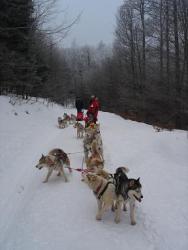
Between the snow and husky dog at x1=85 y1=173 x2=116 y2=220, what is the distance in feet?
0.81

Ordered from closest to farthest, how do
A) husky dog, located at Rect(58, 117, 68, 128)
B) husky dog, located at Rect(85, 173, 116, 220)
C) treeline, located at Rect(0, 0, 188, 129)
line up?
husky dog, located at Rect(85, 173, 116, 220) → treeline, located at Rect(0, 0, 188, 129) → husky dog, located at Rect(58, 117, 68, 128)

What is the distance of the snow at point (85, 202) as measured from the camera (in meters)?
5.44

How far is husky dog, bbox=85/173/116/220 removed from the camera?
5.76m

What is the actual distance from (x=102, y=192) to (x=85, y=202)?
1336mm

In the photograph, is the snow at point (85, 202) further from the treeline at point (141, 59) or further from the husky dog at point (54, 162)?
the treeline at point (141, 59)

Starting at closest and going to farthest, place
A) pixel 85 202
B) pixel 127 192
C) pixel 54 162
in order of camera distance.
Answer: pixel 127 192, pixel 85 202, pixel 54 162

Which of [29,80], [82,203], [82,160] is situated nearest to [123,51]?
[29,80]

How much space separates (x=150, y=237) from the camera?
5.46 m

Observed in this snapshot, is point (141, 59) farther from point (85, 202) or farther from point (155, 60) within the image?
point (85, 202)

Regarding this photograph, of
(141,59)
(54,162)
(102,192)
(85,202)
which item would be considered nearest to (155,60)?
(141,59)

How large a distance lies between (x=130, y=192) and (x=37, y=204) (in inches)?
98.9

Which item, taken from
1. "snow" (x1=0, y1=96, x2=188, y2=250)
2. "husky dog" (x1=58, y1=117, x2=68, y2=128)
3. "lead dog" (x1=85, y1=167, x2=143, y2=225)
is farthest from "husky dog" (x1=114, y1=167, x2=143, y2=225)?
"husky dog" (x1=58, y1=117, x2=68, y2=128)

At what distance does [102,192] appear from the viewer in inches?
229

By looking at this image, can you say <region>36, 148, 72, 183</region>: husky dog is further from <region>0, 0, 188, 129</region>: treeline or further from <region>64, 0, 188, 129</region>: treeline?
<region>64, 0, 188, 129</region>: treeline
